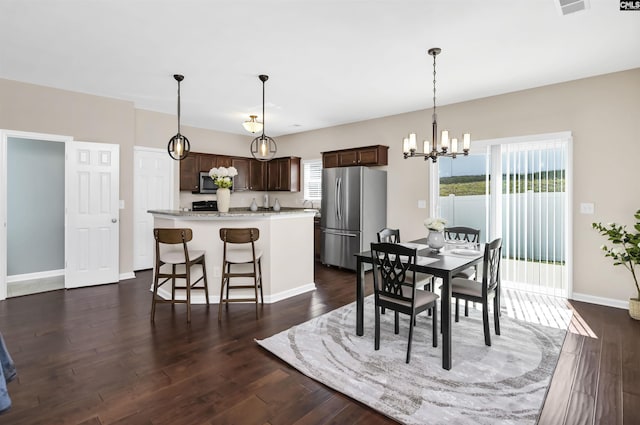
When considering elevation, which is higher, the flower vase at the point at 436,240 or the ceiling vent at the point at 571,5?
the ceiling vent at the point at 571,5

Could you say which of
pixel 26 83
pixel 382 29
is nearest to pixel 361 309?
pixel 382 29

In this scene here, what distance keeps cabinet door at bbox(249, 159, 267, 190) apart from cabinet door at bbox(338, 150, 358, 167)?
2432mm

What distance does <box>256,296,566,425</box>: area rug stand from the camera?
207cm

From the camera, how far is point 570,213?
4.23 metres

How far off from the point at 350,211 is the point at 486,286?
3141mm

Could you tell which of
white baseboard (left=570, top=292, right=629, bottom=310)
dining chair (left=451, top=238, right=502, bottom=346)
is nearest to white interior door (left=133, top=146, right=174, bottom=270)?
dining chair (left=451, top=238, right=502, bottom=346)

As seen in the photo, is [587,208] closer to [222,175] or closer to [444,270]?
[444,270]

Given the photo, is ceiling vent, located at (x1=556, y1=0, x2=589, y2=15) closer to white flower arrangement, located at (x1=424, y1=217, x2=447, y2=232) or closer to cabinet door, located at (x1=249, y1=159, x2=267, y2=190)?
white flower arrangement, located at (x1=424, y1=217, x2=447, y2=232)

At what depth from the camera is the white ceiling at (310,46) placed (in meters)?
2.69

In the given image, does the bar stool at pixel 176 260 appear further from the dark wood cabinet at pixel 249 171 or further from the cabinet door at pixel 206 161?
the cabinet door at pixel 206 161

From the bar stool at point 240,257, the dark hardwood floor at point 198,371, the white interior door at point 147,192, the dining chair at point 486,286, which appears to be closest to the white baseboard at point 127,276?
the white interior door at point 147,192

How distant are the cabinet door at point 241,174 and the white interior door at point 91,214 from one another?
281 cm

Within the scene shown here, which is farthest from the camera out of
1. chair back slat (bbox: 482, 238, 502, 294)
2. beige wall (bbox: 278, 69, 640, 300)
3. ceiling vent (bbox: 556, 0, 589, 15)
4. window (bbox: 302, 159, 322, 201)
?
window (bbox: 302, 159, 322, 201)

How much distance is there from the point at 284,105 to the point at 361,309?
145 inches
